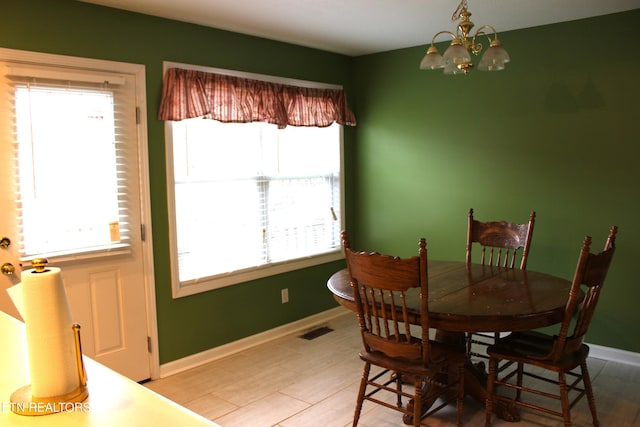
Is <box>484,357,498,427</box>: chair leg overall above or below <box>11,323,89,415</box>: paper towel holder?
below

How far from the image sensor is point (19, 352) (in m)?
1.49

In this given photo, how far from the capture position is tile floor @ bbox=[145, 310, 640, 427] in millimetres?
2889

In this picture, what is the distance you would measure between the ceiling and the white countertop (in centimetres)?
247

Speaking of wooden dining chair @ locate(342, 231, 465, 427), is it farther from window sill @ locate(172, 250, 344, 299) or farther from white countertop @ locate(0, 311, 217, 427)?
window sill @ locate(172, 250, 344, 299)

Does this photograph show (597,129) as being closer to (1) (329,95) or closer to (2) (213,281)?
(1) (329,95)

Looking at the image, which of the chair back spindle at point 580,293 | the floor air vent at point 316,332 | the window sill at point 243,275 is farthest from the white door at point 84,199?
the chair back spindle at point 580,293

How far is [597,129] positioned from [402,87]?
1640 mm

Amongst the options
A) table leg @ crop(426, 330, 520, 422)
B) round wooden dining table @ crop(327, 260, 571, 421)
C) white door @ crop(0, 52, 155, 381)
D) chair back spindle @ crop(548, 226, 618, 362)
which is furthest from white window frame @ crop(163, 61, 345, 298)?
chair back spindle @ crop(548, 226, 618, 362)

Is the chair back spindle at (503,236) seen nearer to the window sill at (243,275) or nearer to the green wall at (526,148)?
the green wall at (526,148)

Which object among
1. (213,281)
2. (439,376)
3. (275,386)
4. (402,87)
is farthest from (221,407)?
(402,87)

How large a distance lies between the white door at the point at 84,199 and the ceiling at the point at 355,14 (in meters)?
0.61

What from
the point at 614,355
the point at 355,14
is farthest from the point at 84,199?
the point at 614,355

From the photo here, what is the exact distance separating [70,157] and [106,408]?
2247 millimetres

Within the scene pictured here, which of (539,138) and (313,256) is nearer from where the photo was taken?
(539,138)
